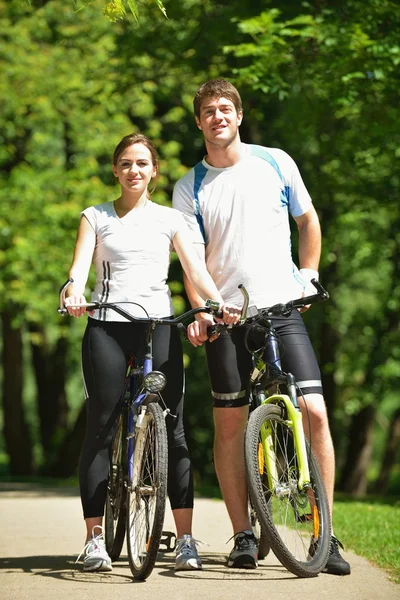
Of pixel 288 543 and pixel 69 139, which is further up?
pixel 69 139

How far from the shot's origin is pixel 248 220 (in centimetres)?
571

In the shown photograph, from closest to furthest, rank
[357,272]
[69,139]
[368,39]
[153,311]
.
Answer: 1. [153,311]
2. [368,39]
3. [69,139]
4. [357,272]

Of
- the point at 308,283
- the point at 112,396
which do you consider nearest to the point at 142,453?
the point at 112,396

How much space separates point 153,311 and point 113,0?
1506mm

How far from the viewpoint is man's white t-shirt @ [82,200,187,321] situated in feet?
18.6

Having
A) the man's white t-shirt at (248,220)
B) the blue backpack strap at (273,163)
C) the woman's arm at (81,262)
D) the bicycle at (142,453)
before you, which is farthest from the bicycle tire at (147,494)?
the blue backpack strap at (273,163)

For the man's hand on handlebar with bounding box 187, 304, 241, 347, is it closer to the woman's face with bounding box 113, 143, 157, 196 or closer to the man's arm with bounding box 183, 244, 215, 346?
the man's arm with bounding box 183, 244, 215, 346

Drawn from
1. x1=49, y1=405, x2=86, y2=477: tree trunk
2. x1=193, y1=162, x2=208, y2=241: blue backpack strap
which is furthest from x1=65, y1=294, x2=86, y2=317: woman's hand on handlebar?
x1=49, y1=405, x2=86, y2=477: tree trunk

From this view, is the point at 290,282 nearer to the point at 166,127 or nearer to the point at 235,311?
the point at 235,311

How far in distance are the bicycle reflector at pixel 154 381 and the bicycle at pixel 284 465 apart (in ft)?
1.14

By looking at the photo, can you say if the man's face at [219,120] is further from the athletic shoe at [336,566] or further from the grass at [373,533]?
the grass at [373,533]

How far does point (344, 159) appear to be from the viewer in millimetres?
15312

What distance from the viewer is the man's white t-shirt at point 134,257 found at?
5656 mm

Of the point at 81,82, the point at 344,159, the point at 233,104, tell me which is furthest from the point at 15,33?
the point at 233,104
